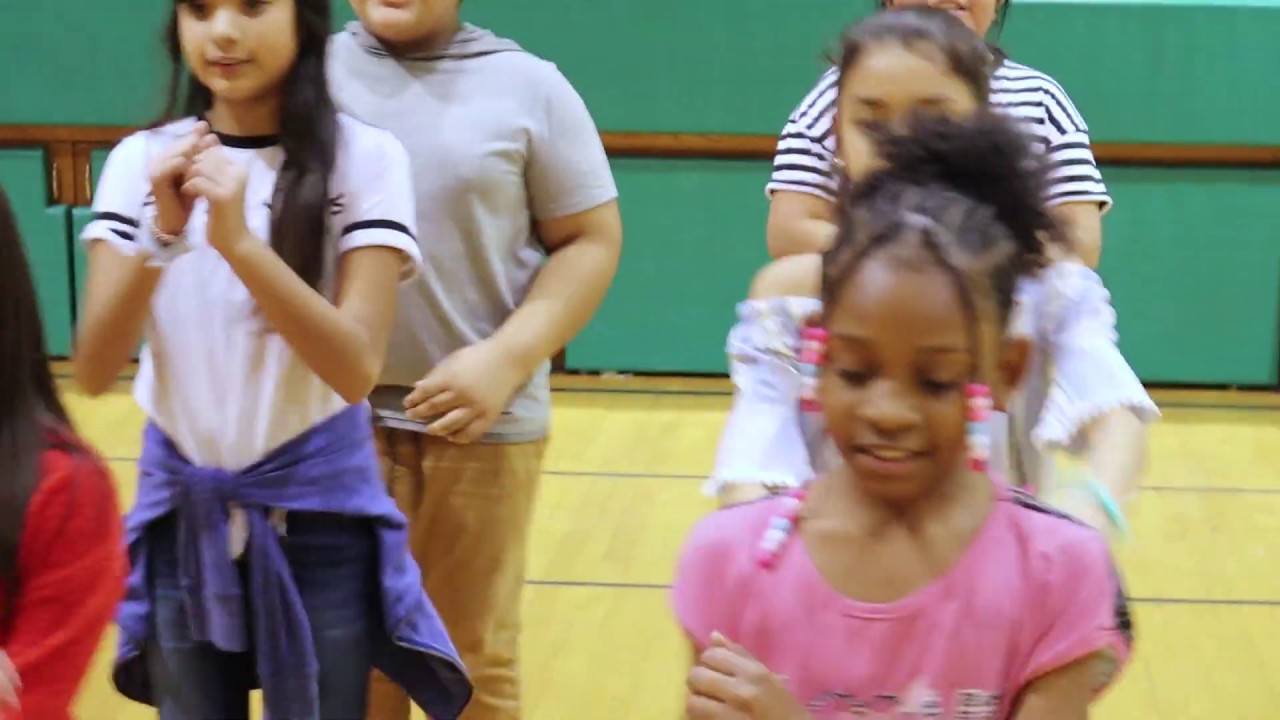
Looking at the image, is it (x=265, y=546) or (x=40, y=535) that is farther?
(x=265, y=546)

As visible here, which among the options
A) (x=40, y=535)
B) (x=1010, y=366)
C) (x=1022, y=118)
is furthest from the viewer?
(x=1022, y=118)

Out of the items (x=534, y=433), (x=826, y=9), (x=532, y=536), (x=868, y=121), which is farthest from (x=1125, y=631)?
(x=826, y=9)

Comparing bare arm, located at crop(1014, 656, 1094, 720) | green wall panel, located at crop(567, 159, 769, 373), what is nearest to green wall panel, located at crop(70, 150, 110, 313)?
green wall panel, located at crop(567, 159, 769, 373)

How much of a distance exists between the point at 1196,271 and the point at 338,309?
392cm

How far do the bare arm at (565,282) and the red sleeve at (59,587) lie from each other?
613 millimetres

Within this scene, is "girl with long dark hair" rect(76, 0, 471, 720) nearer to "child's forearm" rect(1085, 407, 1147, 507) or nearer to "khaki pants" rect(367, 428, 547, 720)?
"khaki pants" rect(367, 428, 547, 720)

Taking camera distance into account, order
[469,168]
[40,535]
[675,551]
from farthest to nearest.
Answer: [675,551] → [469,168] → [40,535]

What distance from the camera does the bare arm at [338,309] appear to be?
142cm

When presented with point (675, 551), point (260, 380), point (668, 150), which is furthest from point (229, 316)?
point (668, 150)

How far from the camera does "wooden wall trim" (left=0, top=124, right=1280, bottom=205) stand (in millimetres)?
4777

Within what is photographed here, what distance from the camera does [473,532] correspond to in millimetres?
1894

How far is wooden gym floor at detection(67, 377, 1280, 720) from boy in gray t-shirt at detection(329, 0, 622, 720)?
33.1 inches

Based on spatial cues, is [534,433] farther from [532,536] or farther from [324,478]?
[532,536]

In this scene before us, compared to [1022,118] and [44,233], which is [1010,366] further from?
[44,233]
